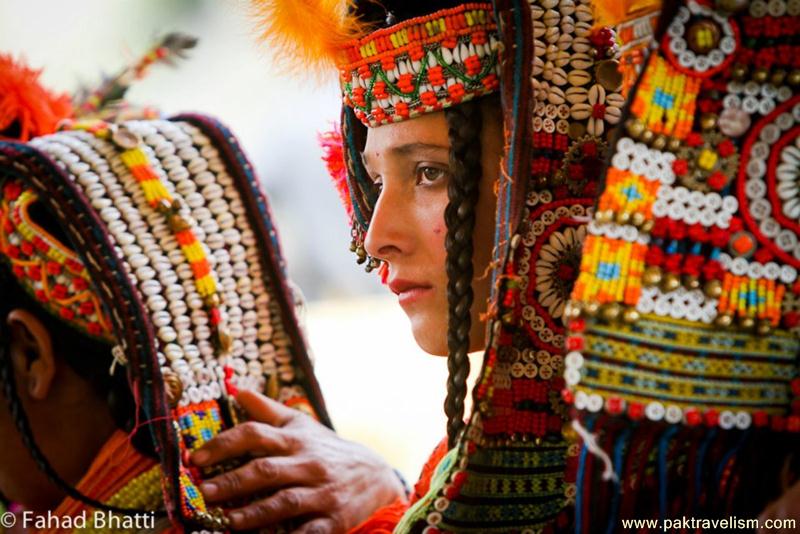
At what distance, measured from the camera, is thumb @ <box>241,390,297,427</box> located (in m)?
2.00

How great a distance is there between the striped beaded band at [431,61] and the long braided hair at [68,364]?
773 millimetres

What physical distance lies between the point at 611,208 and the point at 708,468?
0.36 metres

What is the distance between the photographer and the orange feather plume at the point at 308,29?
5.53 ft

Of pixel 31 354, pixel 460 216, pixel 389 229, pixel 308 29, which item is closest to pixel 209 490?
pixel 31 354

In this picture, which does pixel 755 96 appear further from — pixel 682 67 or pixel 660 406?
pixel 660 406

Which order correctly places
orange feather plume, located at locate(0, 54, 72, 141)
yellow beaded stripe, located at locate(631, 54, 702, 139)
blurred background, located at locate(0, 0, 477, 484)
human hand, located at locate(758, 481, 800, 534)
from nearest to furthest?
human hand, located at locate(758, 481, 800, 534) → yellow beaded stripe, located at locate(631, 54, 702, 139) → orange feather plume, located at locate(0, 54, 72, 141) → blurred background, located at locate(0, 0, 477, 484)

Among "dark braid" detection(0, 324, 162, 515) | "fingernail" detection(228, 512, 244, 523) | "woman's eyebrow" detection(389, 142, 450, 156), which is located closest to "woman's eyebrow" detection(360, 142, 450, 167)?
"woman's eyebrow" detection(389, 142, 450, 156)

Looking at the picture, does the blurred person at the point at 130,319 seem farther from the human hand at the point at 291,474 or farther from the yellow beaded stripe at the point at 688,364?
the yellow beaded stripe at the point at 688,364

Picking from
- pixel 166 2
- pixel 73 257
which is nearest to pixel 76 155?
pixel 73 257

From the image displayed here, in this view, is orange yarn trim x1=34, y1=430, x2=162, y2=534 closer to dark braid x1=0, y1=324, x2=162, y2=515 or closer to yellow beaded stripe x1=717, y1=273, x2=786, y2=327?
dark braid x1=0, y1=324, x2=162, y2=515

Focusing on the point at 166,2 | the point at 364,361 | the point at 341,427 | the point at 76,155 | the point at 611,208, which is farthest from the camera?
the point at 166,2

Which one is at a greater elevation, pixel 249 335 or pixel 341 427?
pixel 249 335

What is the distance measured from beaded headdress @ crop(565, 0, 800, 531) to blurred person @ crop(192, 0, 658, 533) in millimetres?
143

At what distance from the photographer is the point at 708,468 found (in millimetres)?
1193
